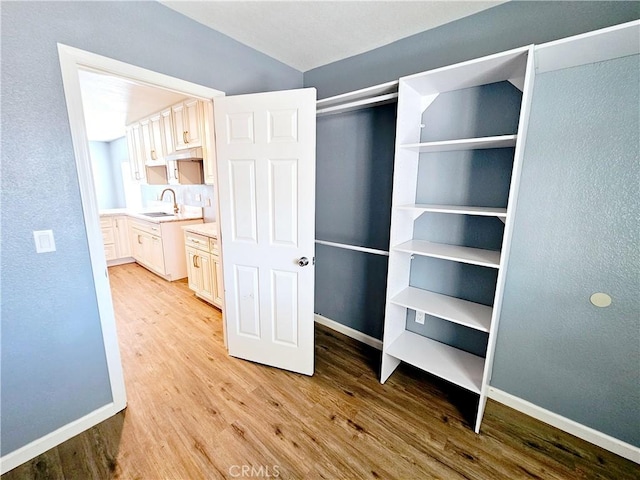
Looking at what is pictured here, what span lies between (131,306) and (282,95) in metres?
2.96

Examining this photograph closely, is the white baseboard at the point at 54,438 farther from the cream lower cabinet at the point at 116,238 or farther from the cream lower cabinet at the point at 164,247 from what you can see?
the cream lower cabinet at the point at 116,238

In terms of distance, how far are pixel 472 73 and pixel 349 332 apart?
2241 mm

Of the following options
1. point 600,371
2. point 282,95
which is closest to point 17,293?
point 282,95

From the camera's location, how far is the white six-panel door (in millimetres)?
1804

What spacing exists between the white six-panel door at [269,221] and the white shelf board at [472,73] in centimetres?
69

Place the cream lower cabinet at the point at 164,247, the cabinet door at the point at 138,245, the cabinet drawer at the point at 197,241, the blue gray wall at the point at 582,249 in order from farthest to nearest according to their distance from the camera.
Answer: the cabinet door at the point at 138,245, the cream lower cabinet at the point at 164,247, the cabinet drawer at the point at 197,241, the blue gray wall at the point at 582,249

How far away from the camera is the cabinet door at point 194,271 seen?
319cm

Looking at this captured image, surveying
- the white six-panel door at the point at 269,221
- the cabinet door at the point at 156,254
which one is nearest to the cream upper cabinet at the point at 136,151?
the cabinet door at the point at 156,254

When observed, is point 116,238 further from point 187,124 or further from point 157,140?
point 187,124

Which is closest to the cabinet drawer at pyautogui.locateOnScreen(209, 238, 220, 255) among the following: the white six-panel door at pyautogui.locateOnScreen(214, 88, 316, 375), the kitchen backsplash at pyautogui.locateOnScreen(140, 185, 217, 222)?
the kitchen backsplash at pyautogui.locateOnScreen(140, 185, 217, 222)

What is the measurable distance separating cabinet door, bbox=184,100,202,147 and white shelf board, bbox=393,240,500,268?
2419mm

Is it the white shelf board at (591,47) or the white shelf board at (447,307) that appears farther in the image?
the white shelf board at (447,307)

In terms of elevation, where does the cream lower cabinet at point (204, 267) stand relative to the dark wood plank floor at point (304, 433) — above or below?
above

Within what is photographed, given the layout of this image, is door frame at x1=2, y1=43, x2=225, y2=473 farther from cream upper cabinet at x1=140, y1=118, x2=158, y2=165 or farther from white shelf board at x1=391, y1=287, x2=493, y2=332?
cream upper cabinet at x1=140, y1=118, x2=158, y2=165
